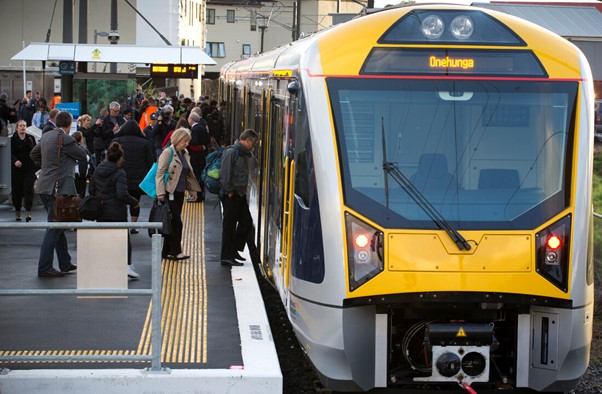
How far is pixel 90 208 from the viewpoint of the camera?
1230 cm

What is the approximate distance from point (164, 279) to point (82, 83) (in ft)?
42.9

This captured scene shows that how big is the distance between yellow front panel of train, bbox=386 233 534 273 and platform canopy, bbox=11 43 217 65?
1817 centimetres

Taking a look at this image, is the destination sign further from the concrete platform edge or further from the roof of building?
the roof of building

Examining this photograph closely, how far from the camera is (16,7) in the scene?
167 feet

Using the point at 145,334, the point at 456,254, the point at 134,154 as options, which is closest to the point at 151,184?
the point at 134,154

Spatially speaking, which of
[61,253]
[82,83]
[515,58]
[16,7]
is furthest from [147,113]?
[16,7]

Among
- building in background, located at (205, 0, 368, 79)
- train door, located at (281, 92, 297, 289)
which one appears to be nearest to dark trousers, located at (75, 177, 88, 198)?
train door, located at (281, 92, 297, 289)

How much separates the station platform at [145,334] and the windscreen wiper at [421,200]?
1685 mm

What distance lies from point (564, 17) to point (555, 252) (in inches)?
1624

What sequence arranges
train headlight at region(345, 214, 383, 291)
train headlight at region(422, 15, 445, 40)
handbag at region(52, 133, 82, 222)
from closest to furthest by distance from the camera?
1. train headlight at region(345, 214, 383, 291)
2. train headlight at region(422, 15, 445, 40)
3. handbag at region(52, 133, 82, 222)

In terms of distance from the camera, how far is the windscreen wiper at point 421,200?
8211 mm

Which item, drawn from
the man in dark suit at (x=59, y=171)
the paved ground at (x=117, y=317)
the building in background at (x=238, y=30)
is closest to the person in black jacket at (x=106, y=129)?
the paved ground at (x=117, y=317)

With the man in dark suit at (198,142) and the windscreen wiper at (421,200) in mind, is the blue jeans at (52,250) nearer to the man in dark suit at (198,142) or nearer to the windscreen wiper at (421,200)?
the windscreen wiper at (421,200)

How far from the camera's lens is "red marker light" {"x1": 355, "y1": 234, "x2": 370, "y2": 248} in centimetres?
820
